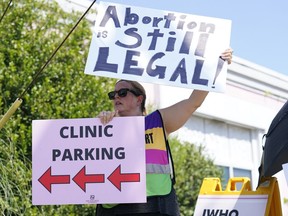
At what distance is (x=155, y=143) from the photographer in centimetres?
371

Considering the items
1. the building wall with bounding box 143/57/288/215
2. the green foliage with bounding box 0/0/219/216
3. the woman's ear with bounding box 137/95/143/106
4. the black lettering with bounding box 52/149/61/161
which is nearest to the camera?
the black lettering with bounding box 52/149/61/161

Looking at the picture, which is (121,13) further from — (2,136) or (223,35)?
(2,136)

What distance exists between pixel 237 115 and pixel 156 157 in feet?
40.5

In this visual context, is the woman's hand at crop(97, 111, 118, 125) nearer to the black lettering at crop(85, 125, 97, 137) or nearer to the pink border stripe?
the black lettering at crop(85, 125, 97, 137)

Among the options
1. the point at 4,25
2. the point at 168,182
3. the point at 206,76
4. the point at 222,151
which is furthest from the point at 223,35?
the point at 222,151

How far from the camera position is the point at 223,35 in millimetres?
3938

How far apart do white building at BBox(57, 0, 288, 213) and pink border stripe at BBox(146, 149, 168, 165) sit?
9.92 m

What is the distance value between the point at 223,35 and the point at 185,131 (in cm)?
1038

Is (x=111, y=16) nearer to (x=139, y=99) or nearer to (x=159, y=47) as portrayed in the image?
(x=159, y=47)

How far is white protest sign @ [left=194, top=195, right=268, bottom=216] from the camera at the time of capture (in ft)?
14.3

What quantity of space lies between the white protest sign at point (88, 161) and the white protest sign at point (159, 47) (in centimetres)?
28

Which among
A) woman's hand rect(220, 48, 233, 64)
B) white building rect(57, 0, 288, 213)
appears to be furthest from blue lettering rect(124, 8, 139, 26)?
white building rect(57, 0, 288, 213)

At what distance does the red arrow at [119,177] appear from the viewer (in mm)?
3596

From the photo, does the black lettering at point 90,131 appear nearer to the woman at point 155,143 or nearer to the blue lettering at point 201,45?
the woman at point 155,143
